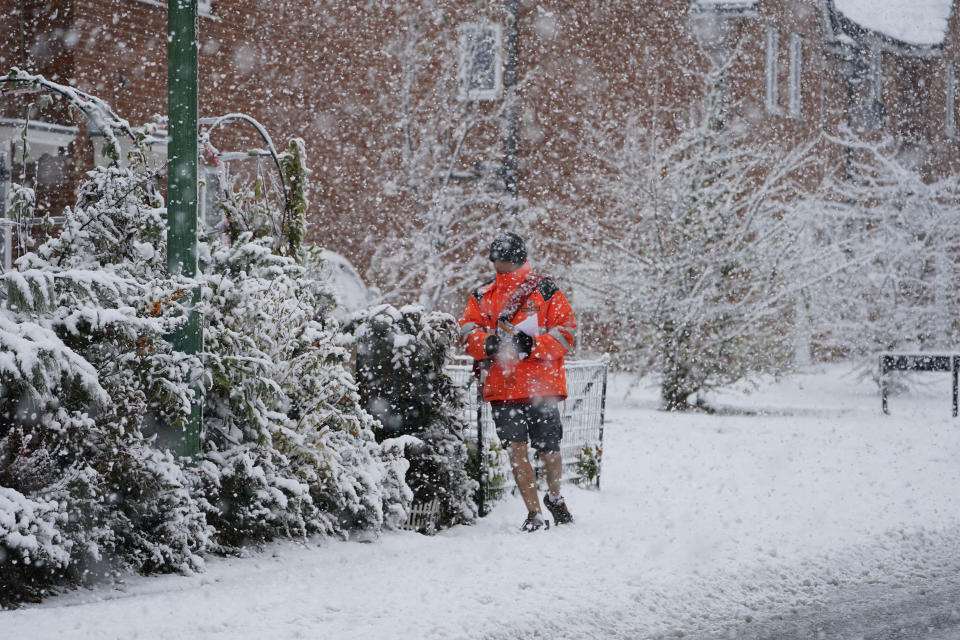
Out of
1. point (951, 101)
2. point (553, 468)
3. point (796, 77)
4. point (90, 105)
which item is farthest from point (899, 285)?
point (951, 101)

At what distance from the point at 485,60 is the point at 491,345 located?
15842 millimetres

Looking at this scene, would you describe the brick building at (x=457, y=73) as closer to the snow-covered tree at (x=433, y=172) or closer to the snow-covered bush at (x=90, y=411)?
the snow-covered tree at (x=433, y=172)

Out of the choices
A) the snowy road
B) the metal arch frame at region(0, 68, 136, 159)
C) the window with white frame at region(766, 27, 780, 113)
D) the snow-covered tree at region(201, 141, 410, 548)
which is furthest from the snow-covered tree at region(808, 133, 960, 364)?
the metal arch frame at region(0, 68, 136, 159)

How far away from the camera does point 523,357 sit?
23.6 ft

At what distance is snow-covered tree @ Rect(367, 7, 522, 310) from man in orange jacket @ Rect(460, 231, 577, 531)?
11113 mm

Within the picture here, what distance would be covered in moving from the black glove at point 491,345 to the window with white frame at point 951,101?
28881 mm

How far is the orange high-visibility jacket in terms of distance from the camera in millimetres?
7246

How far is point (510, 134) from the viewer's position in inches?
846

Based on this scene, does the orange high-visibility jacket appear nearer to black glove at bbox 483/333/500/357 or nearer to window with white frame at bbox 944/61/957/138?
black glove at bbox 483/333/500/357

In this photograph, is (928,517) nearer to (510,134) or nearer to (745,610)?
(745,610)

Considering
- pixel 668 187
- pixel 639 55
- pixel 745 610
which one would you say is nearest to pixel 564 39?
pixel 639 55

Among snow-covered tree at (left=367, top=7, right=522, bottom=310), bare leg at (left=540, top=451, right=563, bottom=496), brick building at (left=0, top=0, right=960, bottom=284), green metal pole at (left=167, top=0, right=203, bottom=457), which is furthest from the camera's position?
snow-covered tree at (left=367, top=7, right=522, bottom=310)

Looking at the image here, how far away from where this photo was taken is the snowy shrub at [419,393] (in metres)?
7.24

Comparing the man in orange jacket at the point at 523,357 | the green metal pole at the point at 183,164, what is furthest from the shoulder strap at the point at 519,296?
the green metal pole at the point at 183,164
